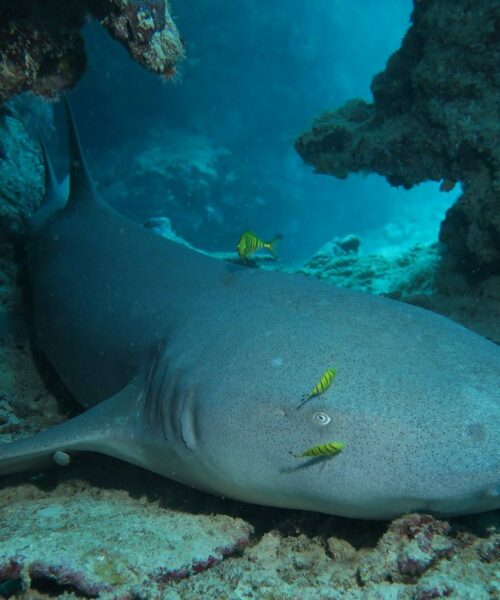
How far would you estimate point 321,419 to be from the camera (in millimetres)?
2020

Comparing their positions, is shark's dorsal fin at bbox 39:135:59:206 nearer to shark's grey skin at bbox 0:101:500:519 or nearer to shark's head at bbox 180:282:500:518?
shark's grey skin at bbox 0:101:500:519


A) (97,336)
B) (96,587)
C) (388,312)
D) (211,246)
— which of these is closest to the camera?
(96,587)

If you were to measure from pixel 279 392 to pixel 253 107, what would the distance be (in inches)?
1484

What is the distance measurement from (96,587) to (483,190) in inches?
199

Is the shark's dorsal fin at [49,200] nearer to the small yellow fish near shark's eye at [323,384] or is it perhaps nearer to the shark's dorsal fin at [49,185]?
the shark's dorsal fin at [49,185]

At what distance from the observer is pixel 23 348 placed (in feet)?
15.7

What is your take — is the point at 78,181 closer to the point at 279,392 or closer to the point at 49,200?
the point at 49,200

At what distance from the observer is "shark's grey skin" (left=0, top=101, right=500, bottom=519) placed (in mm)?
1855

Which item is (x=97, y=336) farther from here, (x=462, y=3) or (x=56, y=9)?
(x=462, y=3)

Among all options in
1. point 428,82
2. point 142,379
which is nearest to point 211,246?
point 428,82

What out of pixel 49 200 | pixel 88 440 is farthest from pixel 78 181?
pixel 88 440

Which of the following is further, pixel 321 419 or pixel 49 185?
pixel 49 185

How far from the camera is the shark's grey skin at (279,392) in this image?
6.09 ft

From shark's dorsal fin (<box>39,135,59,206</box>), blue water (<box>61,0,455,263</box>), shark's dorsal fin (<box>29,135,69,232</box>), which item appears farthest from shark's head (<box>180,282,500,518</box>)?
blue water (<box>61,0,455,263</box>)
